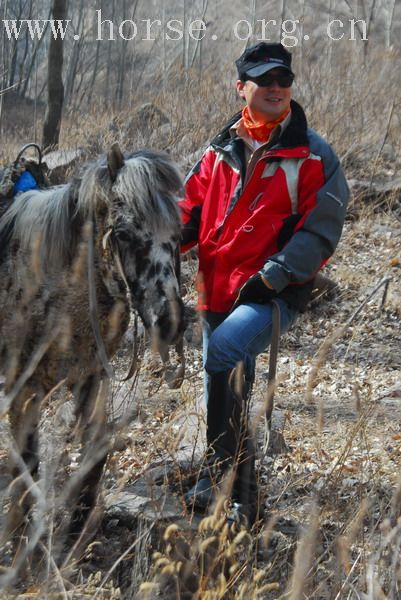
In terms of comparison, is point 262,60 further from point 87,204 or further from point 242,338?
point 242,338

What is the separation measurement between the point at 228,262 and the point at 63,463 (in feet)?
4.05

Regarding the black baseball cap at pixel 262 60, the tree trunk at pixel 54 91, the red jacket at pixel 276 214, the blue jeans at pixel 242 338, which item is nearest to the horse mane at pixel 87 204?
the red jacket at pixel 276 214

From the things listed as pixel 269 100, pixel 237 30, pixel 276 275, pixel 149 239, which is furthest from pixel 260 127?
pixel 237 30

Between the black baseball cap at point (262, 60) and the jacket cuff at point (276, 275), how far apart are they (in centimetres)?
93

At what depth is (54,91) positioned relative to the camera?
10727 millimetres

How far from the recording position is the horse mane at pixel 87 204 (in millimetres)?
3111

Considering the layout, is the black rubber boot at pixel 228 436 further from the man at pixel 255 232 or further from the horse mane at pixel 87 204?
the horse mane at pixel 87 204

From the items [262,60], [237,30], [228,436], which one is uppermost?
[237,30]

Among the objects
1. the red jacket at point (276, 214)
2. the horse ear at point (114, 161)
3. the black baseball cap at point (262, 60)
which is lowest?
the red jacket at point (276, 214)

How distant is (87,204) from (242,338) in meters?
0.90

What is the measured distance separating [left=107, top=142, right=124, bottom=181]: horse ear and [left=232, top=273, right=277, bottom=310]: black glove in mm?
745

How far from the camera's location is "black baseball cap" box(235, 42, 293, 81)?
3488 mm

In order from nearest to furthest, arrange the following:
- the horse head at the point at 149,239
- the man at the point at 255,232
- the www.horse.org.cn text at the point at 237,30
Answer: the horse head at the point at 149,239, the man at the point at 255,232, the www.horse.org.cn text at the point at 237,30

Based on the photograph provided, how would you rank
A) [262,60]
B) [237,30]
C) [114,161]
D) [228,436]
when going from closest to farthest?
[114,161] → [228,436] → [262,60] → [237,30]
